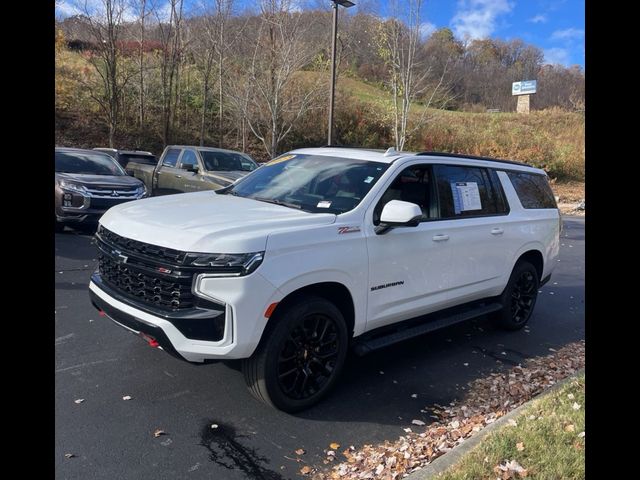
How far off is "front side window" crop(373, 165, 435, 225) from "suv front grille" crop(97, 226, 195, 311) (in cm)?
189

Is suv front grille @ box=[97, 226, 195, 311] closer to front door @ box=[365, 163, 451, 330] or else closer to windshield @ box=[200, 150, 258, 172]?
front door @ box=[365, 163, 451, 330]

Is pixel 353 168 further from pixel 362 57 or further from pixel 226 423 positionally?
pixel 362 57

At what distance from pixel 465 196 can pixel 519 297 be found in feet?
5.65

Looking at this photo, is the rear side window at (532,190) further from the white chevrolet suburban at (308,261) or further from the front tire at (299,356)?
the front tire at (299,356)

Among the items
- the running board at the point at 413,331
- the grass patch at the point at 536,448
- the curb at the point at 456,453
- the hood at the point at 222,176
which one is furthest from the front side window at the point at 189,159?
the grass patch at the point at 536,448

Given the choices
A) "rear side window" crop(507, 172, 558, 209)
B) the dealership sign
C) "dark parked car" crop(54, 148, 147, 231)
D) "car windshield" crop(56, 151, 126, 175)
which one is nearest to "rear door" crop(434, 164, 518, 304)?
"rear side window" crop(507, 172, 558, 209)

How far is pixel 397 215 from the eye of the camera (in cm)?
397

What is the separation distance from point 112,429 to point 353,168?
2.80m

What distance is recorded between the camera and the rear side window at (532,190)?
6.00 metres

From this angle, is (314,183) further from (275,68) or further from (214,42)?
(214,42)

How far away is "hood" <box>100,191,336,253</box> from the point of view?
3.29 meters
